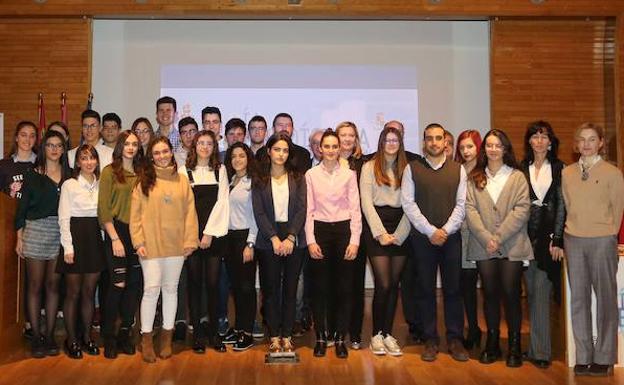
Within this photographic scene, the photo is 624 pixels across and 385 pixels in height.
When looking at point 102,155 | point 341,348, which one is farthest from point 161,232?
point 341,348

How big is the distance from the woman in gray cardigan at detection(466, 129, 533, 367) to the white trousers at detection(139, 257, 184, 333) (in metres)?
1.83

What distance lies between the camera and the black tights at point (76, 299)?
3807mm

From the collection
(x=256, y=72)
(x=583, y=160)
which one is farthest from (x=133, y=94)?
(x=583, y=160)

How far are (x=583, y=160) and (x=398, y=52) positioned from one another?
3.59 meters

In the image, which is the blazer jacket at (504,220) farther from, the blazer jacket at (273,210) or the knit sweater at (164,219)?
the knit sweater at (164,219)

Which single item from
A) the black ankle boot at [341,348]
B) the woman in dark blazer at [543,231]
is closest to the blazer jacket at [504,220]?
the woman in dark blazer at [543,231]

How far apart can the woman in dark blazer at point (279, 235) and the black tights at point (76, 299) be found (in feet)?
3.53

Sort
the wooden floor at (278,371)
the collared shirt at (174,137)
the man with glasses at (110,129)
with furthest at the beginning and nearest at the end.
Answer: the collared shirt at (174,137)
the man with glasses at (110,129)
the wooden floor at (278,371)

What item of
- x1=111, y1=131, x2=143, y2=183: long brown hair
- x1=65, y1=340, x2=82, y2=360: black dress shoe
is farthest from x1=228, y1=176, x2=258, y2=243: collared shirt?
x1=65, y1=340, x2=82, y2=360: black dress shoe

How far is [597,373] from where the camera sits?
135 inches

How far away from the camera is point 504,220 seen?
3641 mm

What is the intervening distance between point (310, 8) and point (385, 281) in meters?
3.71

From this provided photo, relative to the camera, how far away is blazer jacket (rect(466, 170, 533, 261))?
142 inches

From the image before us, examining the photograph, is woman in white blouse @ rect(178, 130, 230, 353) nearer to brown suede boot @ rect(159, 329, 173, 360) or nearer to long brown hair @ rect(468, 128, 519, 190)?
brown suede boot @ rect(159, 329, 173, 360)
